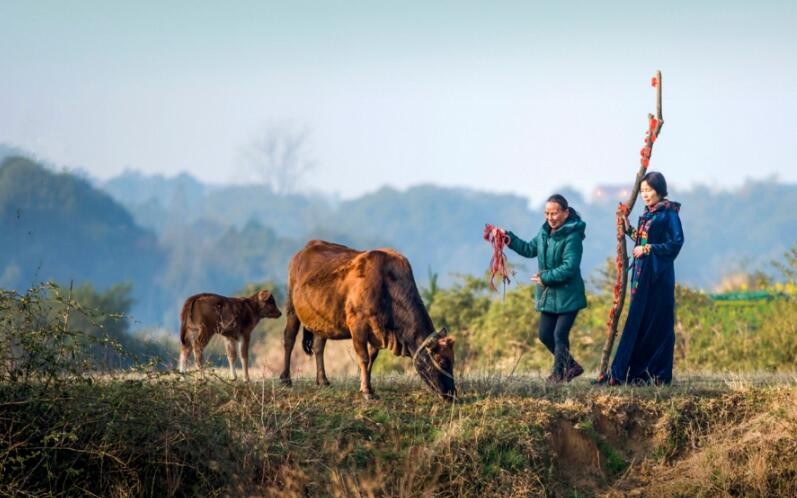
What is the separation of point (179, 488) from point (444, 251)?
150471mm

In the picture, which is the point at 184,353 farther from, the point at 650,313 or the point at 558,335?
the point at 650,313

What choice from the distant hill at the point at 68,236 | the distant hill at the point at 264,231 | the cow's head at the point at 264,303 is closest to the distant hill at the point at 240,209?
the distant hill at the point at 264,231

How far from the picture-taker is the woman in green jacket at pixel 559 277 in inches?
530

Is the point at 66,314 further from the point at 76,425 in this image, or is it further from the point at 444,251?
the point at 444,251

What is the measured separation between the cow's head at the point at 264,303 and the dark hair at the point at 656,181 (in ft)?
13.3

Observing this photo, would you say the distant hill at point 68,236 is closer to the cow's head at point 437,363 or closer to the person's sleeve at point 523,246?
the person's sleeve at point 523,246

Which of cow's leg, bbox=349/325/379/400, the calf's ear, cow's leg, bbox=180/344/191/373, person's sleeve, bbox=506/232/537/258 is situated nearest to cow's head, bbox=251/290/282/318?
cow's leg, bbox=180/344/191/373

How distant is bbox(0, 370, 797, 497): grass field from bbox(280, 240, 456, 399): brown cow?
0.34m

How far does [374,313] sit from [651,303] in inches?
129

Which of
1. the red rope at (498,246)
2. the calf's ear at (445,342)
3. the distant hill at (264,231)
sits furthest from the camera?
the distant hill at (264,231)

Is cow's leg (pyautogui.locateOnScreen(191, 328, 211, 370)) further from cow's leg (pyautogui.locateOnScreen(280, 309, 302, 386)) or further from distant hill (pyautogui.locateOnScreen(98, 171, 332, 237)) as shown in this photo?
distant hill (pyautogui.locateOnScreen(98, 171, 332, 237))

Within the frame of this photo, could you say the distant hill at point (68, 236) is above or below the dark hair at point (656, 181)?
above

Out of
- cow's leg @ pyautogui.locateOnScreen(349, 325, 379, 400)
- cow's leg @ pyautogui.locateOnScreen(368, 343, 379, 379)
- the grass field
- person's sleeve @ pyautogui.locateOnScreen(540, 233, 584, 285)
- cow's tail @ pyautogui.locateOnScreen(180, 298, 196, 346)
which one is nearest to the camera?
the grass field

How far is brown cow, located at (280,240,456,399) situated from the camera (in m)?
12.0
